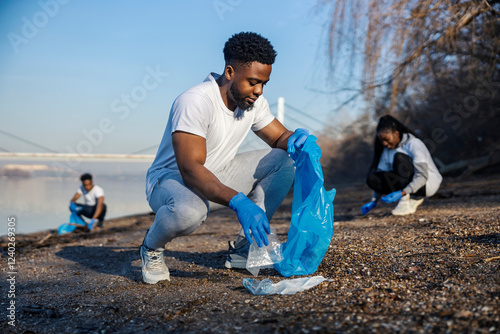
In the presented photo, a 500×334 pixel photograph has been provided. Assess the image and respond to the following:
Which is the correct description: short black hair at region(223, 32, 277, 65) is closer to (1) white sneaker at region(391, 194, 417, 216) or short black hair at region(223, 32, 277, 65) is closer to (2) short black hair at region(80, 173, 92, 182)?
(1) white sneaker at region(391, 194, 417, 216)

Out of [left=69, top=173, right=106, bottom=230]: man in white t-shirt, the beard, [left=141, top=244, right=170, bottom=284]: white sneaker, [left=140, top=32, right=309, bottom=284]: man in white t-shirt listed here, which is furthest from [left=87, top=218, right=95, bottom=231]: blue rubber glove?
the beard

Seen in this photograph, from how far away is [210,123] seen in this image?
2.33 metres

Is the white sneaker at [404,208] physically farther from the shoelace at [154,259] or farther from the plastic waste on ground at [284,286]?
the shoelace at [154,259]

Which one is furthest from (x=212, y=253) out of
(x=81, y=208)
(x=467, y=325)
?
(x=81, y=208)

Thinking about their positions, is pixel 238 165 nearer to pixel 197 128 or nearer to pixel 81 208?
pixel 197 128

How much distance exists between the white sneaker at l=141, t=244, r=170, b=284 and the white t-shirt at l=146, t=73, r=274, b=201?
35 cm

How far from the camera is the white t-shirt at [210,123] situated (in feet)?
7.16

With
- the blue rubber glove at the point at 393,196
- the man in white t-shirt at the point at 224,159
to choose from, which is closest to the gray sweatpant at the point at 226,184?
the man in white t-shirt at the point at 224,159

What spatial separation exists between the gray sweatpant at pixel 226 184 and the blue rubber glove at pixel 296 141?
0.10 metres

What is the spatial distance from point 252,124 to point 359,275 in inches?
43.3

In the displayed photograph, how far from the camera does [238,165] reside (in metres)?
2.52

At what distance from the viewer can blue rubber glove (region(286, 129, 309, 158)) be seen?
2.41 meters

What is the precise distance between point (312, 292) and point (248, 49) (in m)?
1.23

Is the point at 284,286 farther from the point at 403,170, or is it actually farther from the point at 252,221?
the point at 403,170
